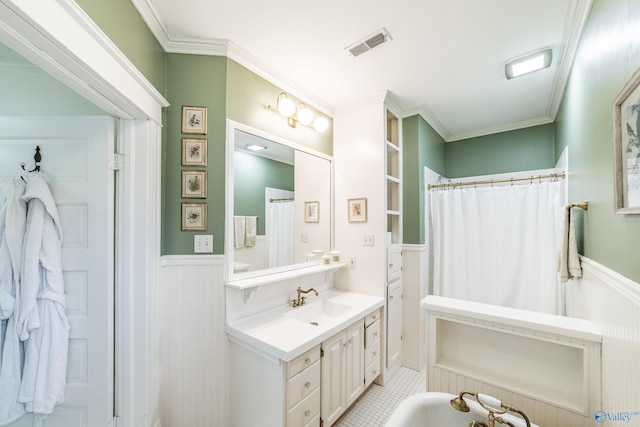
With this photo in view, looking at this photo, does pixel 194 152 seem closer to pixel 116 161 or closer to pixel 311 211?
pixel 116 161

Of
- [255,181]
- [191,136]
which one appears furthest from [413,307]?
[191,136]

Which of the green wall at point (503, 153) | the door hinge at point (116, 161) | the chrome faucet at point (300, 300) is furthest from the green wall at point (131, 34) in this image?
the green wall at point (503, 153)

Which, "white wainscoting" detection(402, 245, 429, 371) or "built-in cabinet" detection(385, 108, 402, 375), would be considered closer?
"built-in cabinet" detection(385, 108, 402, 375)

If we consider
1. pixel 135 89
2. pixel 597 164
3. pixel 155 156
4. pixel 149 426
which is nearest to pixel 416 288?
pixel 597 164

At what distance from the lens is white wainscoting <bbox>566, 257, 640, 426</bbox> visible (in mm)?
741

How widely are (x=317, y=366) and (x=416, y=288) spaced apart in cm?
146

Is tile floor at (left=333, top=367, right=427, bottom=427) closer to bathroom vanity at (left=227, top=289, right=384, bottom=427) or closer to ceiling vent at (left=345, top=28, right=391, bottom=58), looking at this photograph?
bathroom vanity at (left=227, top=289, right=384, bottom=427)

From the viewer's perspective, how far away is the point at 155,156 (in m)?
1.48

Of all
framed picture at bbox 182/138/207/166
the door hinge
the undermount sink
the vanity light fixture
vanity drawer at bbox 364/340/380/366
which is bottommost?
vanity drawer at bbox 364/340/380/366

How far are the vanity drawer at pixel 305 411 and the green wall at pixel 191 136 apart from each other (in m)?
1.02

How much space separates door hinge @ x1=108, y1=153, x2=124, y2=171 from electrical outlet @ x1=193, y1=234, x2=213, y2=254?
0.57 metres

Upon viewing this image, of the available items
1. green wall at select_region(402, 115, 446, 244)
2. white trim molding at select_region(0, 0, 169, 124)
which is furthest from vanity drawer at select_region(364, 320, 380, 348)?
white trim molding at select_region(0, 0, 169, 124)

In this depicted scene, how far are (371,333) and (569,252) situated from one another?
4.70 feet

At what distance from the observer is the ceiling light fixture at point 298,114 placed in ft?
6.47
